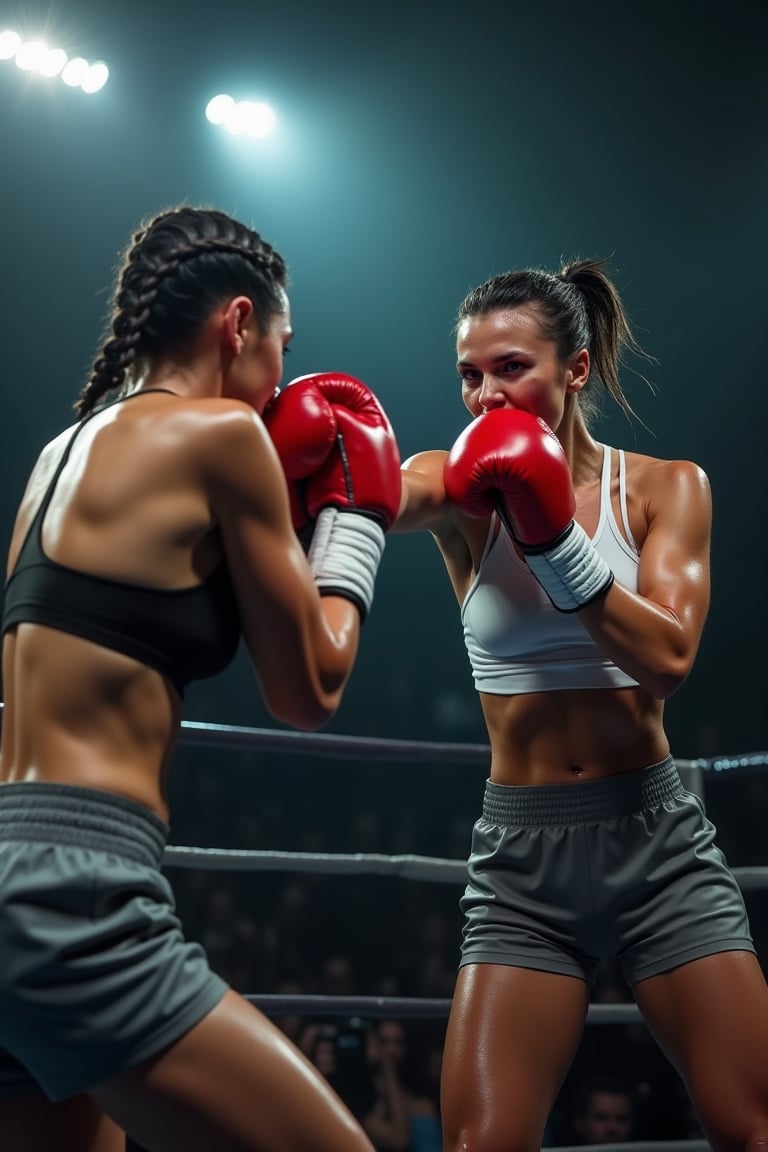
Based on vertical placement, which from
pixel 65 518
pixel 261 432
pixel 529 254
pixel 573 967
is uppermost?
pixel 529 254

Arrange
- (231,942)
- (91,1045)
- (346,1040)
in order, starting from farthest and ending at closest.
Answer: (231,942) → (346,1040) → (91,1045)

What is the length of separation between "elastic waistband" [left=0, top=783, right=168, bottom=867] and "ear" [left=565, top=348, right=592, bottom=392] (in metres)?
1.13

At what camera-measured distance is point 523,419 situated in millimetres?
1618

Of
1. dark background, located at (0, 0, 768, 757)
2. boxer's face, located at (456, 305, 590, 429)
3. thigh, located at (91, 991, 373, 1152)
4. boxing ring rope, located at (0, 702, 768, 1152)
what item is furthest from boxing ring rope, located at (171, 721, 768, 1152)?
dark background, located at (0, 0, 768, 757)

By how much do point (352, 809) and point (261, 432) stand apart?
17.6ft

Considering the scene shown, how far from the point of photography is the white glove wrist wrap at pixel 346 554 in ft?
4.02

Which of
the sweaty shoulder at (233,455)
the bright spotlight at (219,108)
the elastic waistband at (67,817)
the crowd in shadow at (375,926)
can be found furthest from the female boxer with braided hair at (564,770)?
the bright spotlight at (219,108)

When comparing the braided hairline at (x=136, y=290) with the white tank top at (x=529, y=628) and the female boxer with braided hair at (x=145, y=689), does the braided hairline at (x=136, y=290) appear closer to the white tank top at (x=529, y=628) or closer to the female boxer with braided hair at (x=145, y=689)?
the female boxer with braided hair at (x=145, y=689)

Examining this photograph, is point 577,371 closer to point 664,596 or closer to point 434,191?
point 664,596

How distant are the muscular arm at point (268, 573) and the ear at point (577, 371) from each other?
34.5 inches

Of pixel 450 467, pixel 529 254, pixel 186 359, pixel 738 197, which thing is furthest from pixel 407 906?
pixel 186 359

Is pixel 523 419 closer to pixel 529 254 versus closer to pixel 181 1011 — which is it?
pixel 181 1011

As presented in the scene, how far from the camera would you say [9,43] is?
4.71 metres

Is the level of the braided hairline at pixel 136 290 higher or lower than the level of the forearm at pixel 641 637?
higher
